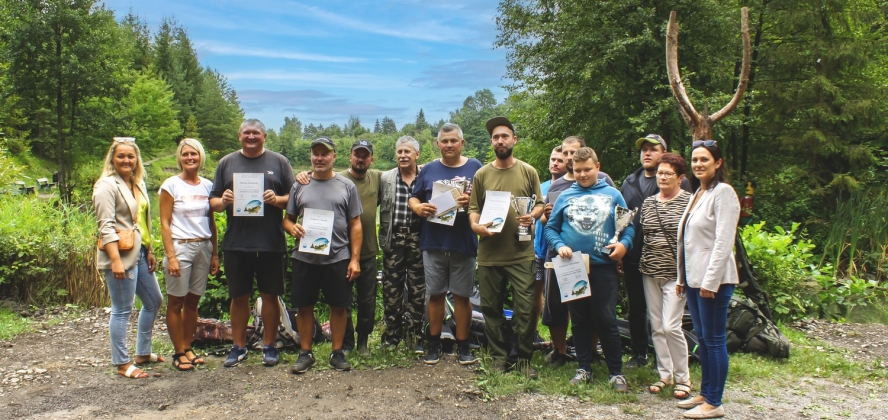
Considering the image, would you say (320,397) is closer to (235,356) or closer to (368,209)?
(235,356)

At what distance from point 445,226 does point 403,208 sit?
20.2 inches

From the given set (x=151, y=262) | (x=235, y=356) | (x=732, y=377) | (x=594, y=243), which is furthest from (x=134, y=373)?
(x=732, y=377)

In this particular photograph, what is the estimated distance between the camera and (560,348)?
5047 mm

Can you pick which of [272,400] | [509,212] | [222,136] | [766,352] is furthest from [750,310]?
[222,136]

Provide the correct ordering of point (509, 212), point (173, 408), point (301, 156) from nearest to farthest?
point (173, 408) < point (509, 212) < point (301, 156)

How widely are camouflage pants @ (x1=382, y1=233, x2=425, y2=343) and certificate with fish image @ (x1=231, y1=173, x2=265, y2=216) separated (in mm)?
1239

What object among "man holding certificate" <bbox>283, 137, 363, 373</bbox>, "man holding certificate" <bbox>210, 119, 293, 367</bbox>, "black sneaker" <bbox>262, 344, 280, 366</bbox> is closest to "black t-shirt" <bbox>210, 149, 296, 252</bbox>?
"man holding certificate" <bbox>210, 119, 293, 367</bbox>

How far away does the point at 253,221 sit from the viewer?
4.88 metres

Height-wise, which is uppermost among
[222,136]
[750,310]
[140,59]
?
[140,59]

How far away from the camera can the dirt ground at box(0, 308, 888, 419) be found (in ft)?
13.3

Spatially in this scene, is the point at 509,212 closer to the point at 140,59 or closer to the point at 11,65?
the point at 11,65

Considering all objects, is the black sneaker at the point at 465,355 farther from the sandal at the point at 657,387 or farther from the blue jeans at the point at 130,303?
the blue jeans at the point at 130,303

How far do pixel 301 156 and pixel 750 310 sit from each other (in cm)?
12534

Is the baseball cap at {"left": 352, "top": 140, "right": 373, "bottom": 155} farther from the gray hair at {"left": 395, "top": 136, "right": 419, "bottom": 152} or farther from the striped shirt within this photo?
the striped shirt
